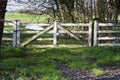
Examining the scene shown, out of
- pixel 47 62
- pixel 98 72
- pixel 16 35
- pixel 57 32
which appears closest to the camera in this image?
pixel 98 72

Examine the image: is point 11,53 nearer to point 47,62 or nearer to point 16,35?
point 47,62

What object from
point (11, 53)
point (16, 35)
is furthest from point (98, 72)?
point (16, 35)

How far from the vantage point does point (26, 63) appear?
38.8ft

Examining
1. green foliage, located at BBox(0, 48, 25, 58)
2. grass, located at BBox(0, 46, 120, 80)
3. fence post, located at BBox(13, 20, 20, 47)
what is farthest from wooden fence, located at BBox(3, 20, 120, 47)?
green foliage, located at BBox(0, 48, 25, 58)

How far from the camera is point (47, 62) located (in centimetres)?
1198

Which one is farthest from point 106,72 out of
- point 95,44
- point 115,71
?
point 95,44

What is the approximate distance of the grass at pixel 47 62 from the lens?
9703 millimetres

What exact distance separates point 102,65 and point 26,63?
2.34 metres

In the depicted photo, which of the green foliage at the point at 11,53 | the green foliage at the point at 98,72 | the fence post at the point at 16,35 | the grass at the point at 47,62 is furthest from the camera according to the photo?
the fence post at the point at 16,35

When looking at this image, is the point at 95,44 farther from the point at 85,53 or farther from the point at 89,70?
the point at 89,70

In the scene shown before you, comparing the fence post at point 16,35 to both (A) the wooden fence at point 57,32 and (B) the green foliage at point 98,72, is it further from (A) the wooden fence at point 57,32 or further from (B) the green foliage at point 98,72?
(B) the green foliage at point 98,72

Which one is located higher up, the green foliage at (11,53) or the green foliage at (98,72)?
the green foliage at (11,53)

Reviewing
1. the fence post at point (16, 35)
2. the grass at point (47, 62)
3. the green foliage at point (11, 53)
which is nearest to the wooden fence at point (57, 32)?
the fence post at point (16, 35)

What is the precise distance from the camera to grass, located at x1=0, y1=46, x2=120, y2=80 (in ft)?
31.8
